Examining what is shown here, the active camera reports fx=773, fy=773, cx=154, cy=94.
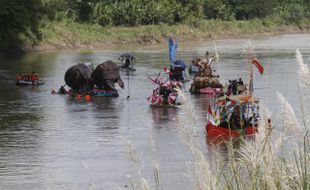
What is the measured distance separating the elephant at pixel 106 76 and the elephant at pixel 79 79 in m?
0.42

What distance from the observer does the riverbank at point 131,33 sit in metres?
76.4

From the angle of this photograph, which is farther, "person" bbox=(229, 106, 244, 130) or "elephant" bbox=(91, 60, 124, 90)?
"elephant" bbox=(91, 60, 124, 90)

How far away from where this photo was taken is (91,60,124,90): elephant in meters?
36.1

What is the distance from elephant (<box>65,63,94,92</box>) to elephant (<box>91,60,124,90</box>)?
1.37ft

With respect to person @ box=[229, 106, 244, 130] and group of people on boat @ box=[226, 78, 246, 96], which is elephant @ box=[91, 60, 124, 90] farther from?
person @ box=[229, 106, 244, 130]

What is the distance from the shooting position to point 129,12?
296ft

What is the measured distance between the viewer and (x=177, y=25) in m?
94.7

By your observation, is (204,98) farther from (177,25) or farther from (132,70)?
(177,25)

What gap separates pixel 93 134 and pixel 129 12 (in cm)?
6592

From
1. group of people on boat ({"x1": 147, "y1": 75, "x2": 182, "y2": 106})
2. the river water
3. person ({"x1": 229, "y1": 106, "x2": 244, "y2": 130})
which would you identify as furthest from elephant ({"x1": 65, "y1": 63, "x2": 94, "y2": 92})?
person ({"x1": 229, "y1": 106, "x2": 244, "y2": 130})

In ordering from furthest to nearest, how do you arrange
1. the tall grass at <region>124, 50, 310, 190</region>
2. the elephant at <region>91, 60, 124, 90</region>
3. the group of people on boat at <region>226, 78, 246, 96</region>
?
the elephant at <region>91, 60, 124, 90</region>, the group of people on boat at <region>226, 78, 246, 96</region>, the tall grass at <region>124, 50, 310, 190</region>

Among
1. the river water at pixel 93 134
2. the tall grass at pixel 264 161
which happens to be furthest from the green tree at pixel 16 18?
the tall grass at pixel 264 161

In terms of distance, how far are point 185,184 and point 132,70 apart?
32031 millimetres

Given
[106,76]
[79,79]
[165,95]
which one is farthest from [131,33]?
[165,95]
